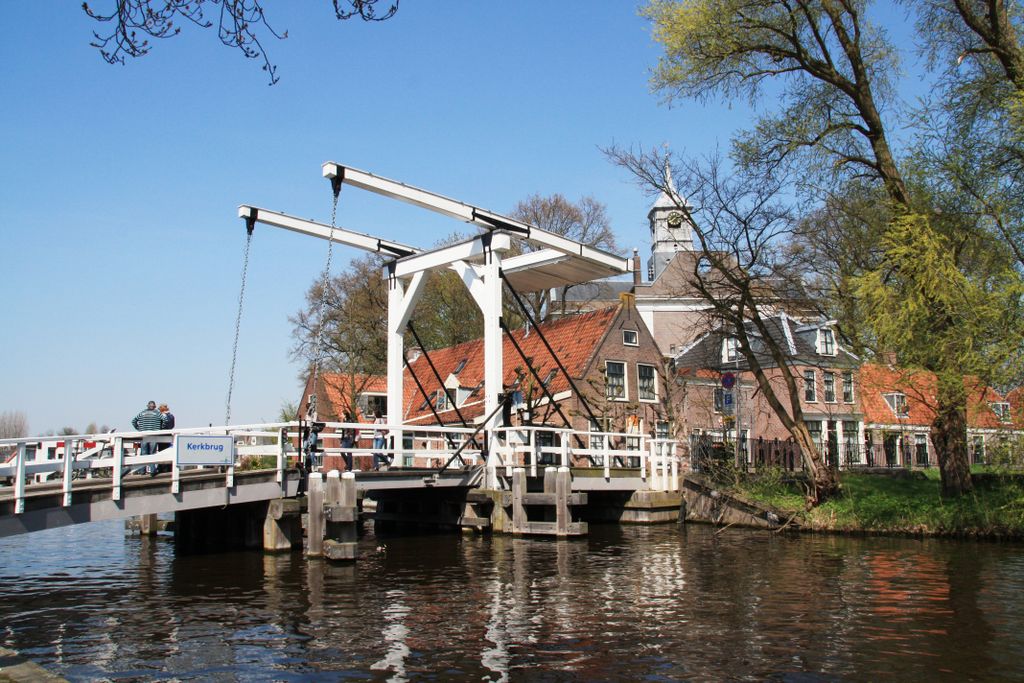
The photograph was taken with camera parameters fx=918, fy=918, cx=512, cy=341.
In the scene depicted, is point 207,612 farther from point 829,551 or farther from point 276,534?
point 829,551

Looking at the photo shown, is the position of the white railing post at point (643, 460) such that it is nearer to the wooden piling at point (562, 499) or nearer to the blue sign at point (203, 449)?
the wooden piling at point (562, 499)

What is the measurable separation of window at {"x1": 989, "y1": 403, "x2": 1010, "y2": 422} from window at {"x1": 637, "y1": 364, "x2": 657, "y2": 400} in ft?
46.0

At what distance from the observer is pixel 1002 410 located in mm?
13430

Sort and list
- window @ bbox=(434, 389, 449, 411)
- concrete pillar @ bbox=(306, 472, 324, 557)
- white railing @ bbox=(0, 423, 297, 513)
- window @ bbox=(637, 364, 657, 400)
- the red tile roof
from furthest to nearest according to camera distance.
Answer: window @ bbox=(434, 389, 449, 411) < window @ bbox=(637, 364, 657, 400) < the red tile roof < concrete pillar @ bbox=(306, 472, 324, 557) < white railing @ bbox=(0, 423, 297, 513)

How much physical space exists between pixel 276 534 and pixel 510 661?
7.48m

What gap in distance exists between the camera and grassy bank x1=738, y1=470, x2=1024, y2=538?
14.4 metres

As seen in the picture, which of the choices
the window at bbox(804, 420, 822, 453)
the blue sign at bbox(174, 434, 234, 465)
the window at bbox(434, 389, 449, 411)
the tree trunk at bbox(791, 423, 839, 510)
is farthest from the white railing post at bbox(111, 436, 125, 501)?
the window at bbox(804, 420, 822, 453)

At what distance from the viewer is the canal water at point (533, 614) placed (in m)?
6.66

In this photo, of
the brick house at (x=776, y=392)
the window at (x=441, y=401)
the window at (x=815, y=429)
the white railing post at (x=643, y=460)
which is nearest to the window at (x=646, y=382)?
the brick house at (x=776, y=392)

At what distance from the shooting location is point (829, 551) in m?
13.8

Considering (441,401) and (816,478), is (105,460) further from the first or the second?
(441,401)

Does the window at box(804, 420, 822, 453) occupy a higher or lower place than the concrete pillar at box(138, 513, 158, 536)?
higher

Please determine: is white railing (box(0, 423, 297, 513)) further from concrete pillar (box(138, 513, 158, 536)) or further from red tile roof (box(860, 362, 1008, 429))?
red tile roof (box(860, 362, 1008, 429))

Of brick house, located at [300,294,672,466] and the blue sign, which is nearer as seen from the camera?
the blue sign
